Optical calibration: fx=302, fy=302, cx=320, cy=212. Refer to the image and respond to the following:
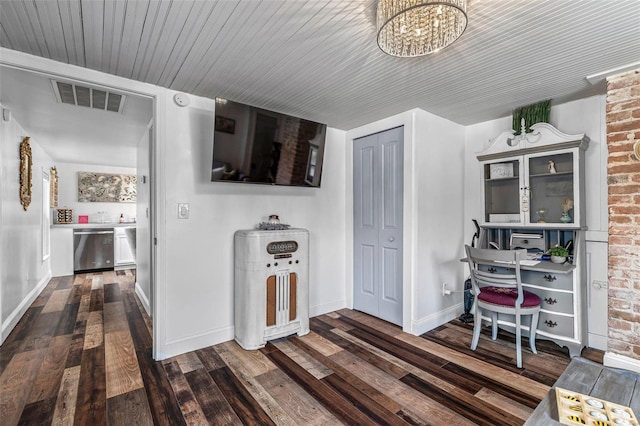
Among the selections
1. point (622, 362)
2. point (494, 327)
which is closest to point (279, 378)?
point (494, 327)

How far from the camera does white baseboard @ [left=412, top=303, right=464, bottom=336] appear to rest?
300 cm

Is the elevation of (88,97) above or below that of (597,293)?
above

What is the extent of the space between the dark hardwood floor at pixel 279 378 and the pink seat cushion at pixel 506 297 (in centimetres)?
46

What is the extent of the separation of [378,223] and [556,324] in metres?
1.83

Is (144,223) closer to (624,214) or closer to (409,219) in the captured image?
(409,219)

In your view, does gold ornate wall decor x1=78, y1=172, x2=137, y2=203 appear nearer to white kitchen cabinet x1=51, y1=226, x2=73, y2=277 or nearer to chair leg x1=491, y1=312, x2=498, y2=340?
white kitchen cabinet x1=51, y1=226, x2=73, y2=277

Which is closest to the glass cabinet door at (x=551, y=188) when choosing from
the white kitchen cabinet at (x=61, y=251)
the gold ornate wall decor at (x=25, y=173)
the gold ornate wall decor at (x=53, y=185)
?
the gold ornate wall decor at (x=25, y=173)

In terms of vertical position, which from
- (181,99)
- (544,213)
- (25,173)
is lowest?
(544,213)

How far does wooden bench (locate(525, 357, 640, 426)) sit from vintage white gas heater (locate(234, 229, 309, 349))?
6.82 feet

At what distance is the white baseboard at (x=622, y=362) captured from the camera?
7.18ft

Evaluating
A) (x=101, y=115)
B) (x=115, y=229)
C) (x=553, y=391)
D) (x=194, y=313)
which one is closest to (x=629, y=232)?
(x=553, y=391)

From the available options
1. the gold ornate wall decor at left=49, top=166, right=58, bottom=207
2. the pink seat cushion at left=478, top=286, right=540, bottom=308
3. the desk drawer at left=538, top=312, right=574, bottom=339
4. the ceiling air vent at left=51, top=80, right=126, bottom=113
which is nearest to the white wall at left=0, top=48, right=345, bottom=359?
the ceiling air vent at left=51, top=80, right=126, bottom=113

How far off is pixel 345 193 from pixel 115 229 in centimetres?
503

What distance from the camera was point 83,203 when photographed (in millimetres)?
6297
